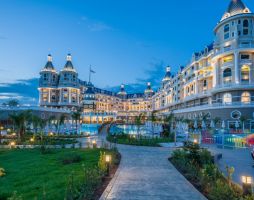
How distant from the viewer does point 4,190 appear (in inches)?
357

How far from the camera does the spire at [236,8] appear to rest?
45.5 metres

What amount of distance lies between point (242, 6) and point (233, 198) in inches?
2030

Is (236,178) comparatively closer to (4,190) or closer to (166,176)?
(166,176)

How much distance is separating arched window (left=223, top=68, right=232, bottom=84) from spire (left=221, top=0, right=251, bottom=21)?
12.8 metres

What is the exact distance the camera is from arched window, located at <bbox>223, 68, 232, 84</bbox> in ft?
145

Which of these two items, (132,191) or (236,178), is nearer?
(132,191)

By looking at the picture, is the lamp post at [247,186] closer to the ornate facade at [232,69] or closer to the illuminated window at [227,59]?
the ornate facade at [232,69]

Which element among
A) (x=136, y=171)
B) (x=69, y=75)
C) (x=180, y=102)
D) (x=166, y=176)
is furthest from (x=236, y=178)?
(x=69, y=75)

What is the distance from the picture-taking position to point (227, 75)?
44.8 metres

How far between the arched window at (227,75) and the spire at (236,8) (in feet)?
42.0

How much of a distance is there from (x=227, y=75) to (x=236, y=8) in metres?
15.8

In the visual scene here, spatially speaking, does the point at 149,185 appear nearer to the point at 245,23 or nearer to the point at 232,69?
the point at 232,69

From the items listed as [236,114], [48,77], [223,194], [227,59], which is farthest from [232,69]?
[48,77]

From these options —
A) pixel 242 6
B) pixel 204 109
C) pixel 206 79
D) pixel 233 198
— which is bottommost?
pixel 233 198
